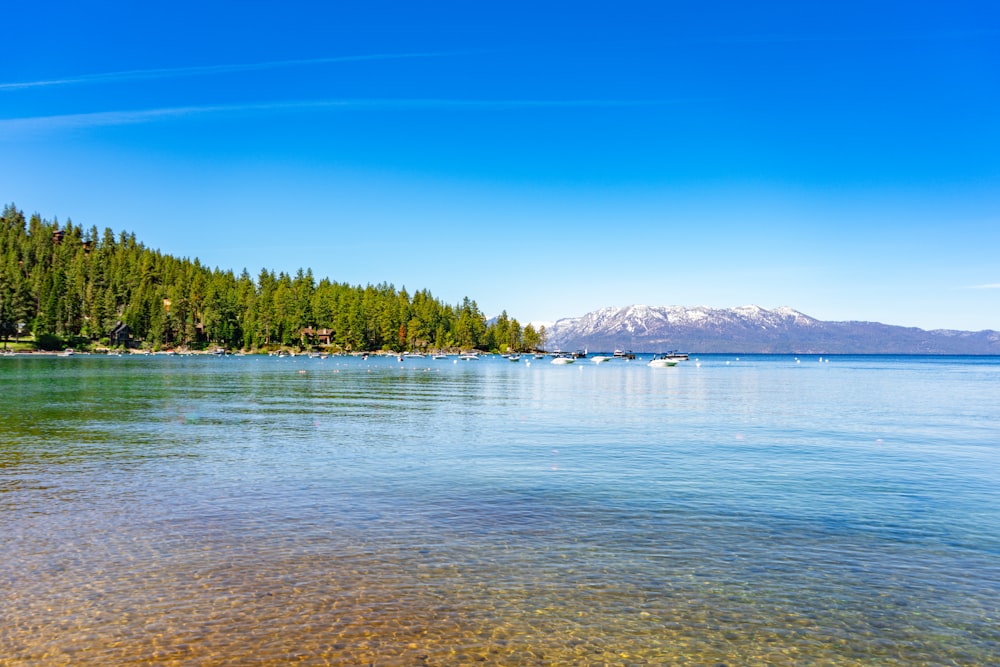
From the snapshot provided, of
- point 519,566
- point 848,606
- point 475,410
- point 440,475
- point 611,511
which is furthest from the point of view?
point 475,410

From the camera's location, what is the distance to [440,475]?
88.1 ft

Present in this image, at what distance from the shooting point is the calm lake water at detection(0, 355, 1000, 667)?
38.1ft

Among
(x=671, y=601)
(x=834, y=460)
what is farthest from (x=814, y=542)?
(x=834, y=460)

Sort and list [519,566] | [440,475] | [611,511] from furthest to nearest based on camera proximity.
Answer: [440,475], [611,511], [519,566]

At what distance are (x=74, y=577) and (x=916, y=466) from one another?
3243 cm

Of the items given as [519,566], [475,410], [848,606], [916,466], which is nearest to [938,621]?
[848,606]

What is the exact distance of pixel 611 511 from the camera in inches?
826

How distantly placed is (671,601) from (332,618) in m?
6.58

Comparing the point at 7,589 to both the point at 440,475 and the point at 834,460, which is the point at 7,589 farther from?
the point at 834,460

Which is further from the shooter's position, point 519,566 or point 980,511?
point 980,511

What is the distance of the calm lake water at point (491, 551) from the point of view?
11.6m

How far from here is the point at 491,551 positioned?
1661 centimetres

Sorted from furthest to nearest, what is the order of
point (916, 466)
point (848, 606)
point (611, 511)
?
point (916, 466), point (611, 511), point (848, 606)

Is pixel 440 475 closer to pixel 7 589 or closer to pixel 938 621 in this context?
pixel 7 589
